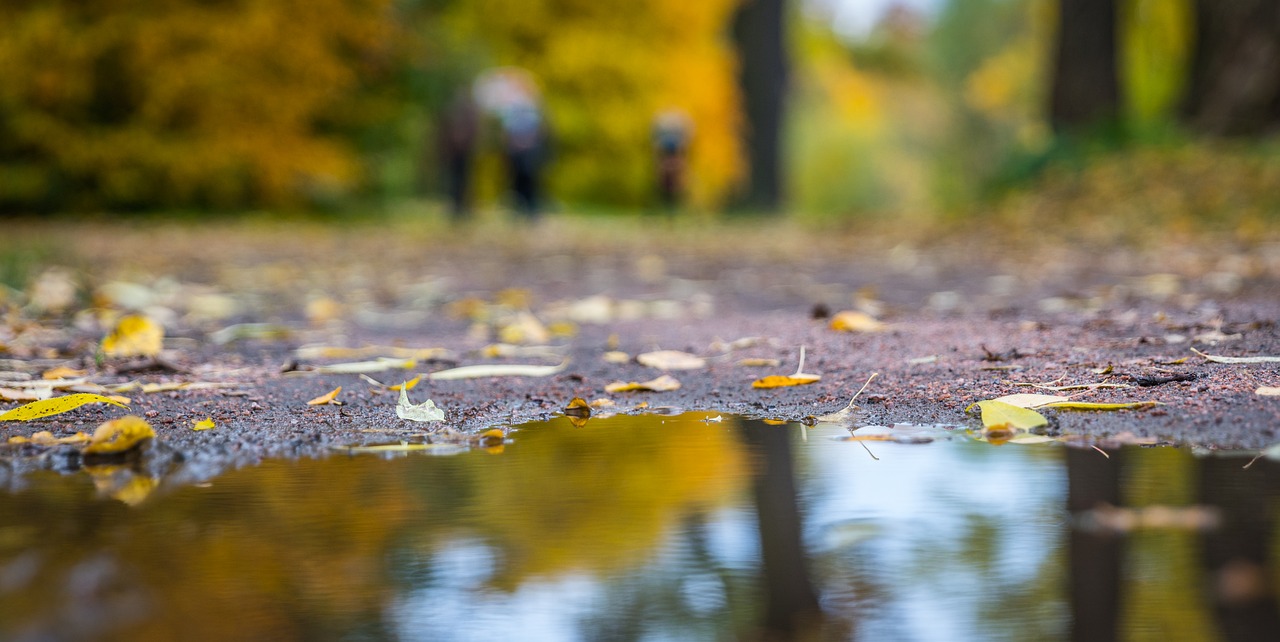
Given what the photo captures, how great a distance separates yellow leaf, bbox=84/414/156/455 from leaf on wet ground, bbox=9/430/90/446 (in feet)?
0.27

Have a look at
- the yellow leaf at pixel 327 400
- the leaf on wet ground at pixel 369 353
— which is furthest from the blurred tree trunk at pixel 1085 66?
the yellow leaf at pixel 327 400

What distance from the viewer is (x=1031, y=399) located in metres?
2.82

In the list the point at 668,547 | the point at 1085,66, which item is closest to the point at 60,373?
the point at 668,547

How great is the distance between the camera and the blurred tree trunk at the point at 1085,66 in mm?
15641

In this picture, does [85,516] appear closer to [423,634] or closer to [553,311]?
[423,634]

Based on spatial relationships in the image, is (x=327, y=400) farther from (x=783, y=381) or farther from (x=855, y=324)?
(x=855, y=324)

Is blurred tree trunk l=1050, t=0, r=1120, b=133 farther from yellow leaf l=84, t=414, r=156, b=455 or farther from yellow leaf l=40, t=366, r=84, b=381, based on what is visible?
yellow leaf l=84, t=414, r=156, b=455

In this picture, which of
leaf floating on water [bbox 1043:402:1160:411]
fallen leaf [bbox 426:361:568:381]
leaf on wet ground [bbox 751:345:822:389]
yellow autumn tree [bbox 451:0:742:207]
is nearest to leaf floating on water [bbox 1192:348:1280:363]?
leaf floating on water [bbox 1043:402:1160:411]

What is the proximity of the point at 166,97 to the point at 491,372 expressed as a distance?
52.5ft

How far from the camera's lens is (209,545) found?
6.31 feet

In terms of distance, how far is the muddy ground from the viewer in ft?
9.27

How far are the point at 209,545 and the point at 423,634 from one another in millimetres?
531

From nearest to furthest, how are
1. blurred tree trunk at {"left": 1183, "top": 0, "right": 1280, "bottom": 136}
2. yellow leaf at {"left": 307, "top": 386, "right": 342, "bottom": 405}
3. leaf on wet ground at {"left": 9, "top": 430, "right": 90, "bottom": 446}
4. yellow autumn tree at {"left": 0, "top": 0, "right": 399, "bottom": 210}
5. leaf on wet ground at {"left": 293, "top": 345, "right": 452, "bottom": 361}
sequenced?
leaf on wet ground at {"left": 9, "top": 430, "right": 90, "bottom": 446} → yellow leaf at {"left": 307, "top": 386, "right": 342, "bottom": 405} → leaf on wet ground at {"left": 293, "top": 345, "right": 452, "bottom": 361} → blurred tree trunk at {"left": 1183, "top": 0, "right": 1280, "bottom": 136} → yellow autumn tree at {"left": 0, "top": 0, "right": 399, "bottom": 210}

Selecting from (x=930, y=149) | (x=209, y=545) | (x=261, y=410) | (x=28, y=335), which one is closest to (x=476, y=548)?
(x=209, y=545)
